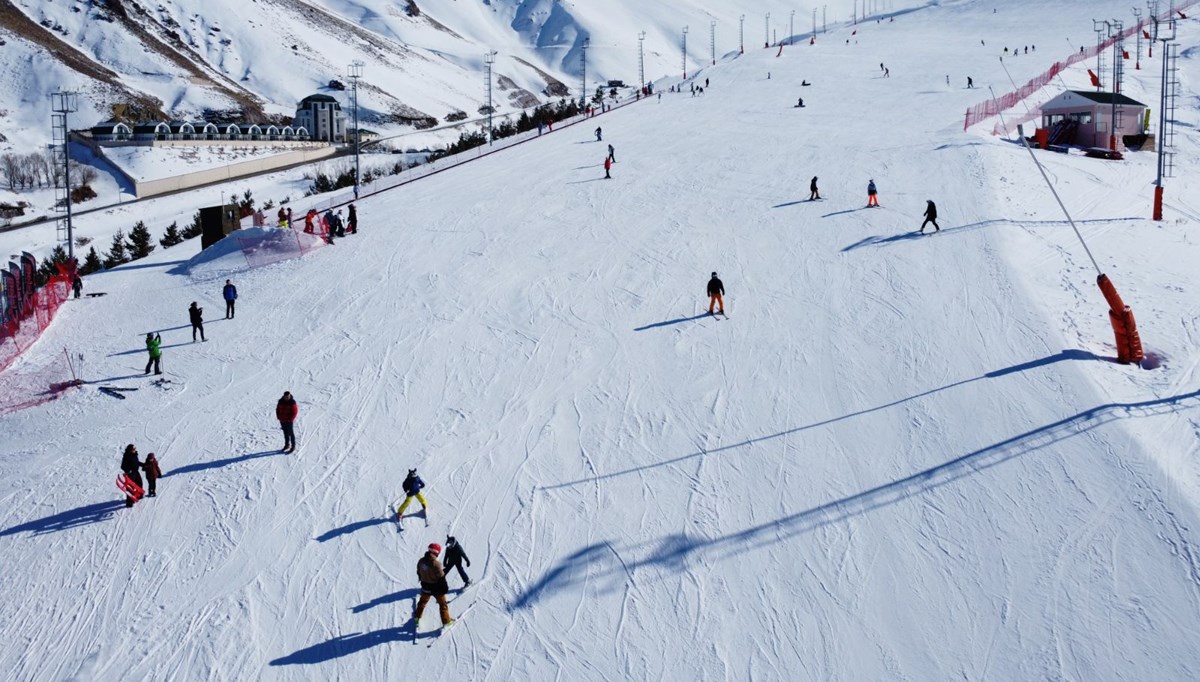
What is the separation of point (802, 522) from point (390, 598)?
4.90 m

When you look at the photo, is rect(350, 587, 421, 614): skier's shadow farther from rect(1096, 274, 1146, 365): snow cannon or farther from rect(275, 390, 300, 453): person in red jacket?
rect(1096, 274, 1146, 365): snow cannon

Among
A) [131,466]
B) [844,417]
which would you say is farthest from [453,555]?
[844,417]

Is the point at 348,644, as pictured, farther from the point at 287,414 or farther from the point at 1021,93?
the point at 1021,93

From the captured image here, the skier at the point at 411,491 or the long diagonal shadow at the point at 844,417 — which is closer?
the skier at the point at 411,491

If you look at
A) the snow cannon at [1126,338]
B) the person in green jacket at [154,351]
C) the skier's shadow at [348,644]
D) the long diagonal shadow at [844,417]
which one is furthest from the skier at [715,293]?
the person in green jacket at [154,351]

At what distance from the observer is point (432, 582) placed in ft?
29.7

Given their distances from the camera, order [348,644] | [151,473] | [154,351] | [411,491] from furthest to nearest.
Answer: [154,351] < [151,473] < [411,491] < [348,644]

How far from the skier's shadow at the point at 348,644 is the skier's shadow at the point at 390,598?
42 cm

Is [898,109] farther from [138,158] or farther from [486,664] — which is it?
[138,158]

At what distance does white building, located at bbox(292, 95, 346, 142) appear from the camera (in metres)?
79.1

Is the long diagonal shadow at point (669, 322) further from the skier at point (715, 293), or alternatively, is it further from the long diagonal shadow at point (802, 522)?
the long diagonal shadow at point (802, 522)

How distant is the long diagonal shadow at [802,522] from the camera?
33.2 ft

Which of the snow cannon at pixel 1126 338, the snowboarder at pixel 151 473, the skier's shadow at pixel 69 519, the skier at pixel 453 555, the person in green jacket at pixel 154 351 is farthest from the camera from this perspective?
the person in green jacket at pixel 154 351

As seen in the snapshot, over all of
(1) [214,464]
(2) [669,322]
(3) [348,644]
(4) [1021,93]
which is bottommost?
(3) [348,644]
